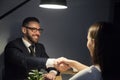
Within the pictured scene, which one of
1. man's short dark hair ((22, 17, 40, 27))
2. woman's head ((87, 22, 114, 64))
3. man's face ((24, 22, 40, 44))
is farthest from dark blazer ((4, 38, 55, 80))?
woman's head ((87, 22, 114, 64))

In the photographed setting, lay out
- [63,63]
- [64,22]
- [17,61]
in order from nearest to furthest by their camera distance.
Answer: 1. [63,63]
2. [17,61]
3. [64,22]

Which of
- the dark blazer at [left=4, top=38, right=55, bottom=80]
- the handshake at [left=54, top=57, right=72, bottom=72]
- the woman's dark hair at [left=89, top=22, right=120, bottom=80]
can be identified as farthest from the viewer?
the dark blazer at [left=4, top=38, right=55, bottom=80]

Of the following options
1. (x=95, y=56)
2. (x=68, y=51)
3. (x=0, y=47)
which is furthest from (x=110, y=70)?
(x=68, y=51)

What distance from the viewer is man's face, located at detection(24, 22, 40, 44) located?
3.82 meters

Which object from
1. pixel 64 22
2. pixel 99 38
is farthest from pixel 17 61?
pixel 99 38

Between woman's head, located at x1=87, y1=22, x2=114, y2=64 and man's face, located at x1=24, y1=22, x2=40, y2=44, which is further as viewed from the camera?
man's face, located at x1=24, y1=22, x2=40, y2=44

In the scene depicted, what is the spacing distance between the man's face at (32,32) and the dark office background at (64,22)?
9.1 inches

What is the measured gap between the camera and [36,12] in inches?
164

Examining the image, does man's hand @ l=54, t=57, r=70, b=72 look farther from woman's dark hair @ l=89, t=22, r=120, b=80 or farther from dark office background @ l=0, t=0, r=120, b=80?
dark office background @ l=0, t=0, r=120, b=80

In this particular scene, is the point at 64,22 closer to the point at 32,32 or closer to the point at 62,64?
the point at 32,32

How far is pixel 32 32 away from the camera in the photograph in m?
3.86

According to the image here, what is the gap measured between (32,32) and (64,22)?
0.72 m

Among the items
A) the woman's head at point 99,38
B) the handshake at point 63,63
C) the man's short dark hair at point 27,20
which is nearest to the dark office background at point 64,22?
the man's short dark hair at point 27,20

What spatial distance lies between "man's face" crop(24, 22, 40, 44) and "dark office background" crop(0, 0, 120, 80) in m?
0.23
